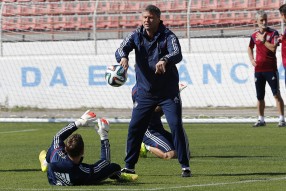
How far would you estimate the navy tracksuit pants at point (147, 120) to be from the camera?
11.3 m

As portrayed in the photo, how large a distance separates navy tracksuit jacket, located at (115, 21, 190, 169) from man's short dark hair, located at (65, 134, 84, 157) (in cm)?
136

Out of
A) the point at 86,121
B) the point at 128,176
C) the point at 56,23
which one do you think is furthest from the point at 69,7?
the point at 128,176

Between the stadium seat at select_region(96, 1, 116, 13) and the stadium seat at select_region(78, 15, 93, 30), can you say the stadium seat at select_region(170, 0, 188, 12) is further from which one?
the stadium seat at select_region(78, 15, 93, 30)

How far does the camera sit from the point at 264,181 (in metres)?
10.6

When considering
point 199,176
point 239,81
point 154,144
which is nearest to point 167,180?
point 199,176

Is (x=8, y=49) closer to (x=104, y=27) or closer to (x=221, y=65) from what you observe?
(x=104, y=27)

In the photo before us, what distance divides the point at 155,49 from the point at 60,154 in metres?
1.86

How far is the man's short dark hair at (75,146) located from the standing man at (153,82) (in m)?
1.31

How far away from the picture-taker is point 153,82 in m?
11.4

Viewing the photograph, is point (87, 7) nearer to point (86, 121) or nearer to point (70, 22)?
point (70, 22)

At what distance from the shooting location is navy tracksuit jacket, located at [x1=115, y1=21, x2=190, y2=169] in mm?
11305

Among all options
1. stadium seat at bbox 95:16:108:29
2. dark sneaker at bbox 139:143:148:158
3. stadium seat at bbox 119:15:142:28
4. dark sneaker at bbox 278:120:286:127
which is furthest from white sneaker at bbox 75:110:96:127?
stadium seat at bbox 119:15:142:28

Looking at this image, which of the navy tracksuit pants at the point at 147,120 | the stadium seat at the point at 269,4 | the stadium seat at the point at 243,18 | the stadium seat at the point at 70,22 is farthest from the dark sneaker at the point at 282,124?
the stadium seat at the point at 70,22

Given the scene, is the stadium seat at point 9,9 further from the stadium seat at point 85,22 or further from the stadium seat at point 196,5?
the stadium seat at point 196,5
